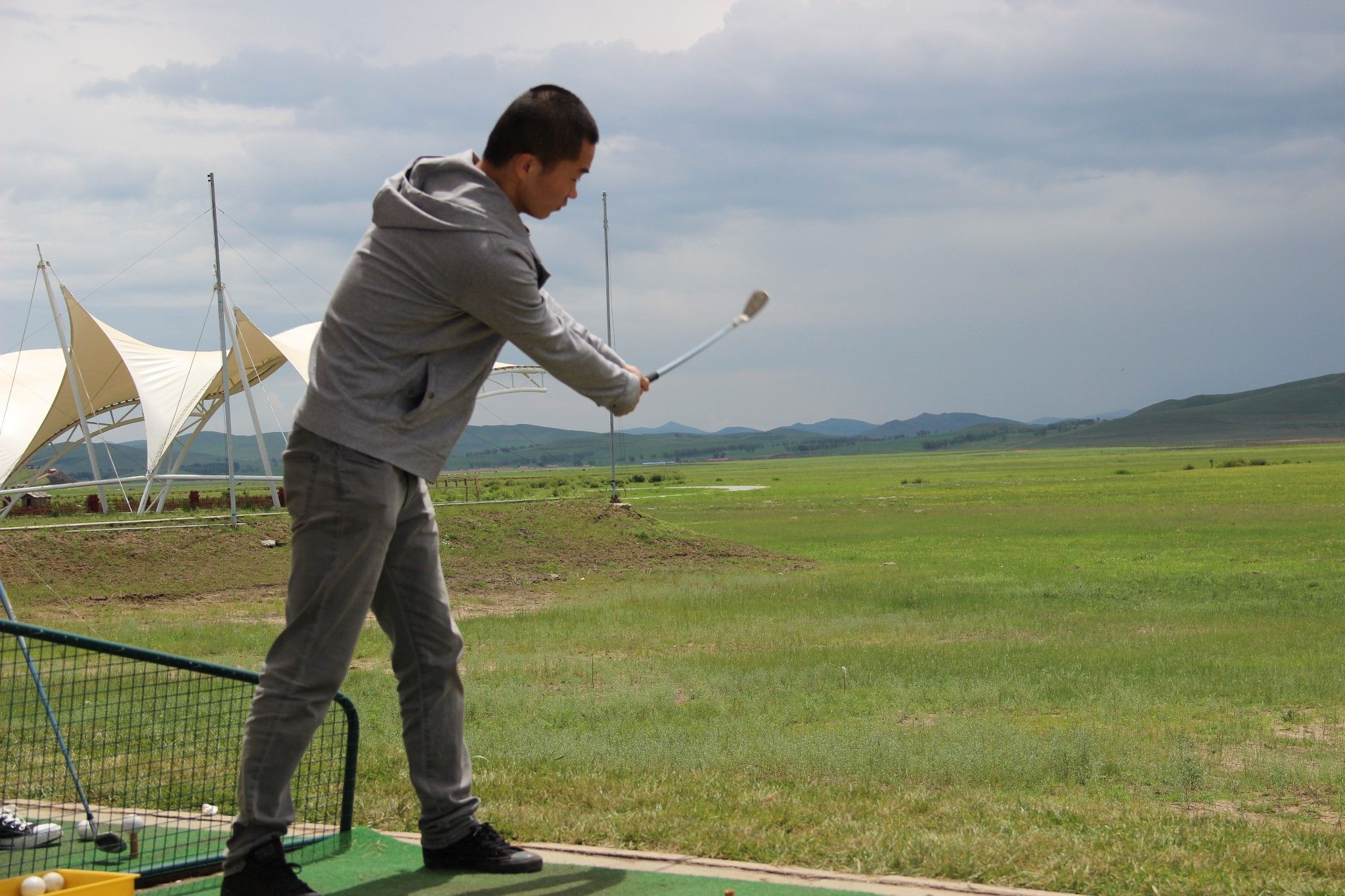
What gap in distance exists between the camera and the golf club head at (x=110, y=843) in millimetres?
4184

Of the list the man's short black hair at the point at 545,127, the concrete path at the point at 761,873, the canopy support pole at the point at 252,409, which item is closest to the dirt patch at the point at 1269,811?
the concrete path at the point at 761,873

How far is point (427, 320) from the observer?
3635 mm

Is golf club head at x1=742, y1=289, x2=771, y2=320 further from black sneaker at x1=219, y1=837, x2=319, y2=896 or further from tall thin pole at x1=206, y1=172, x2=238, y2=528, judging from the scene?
A: tall thin pole at x1=206, y1=172, x2=238, y2=528

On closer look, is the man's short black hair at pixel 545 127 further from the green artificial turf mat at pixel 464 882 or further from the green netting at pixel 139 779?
the green artificial turf mat at pixel 464 882

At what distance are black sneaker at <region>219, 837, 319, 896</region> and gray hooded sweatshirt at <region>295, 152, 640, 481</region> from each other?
1185 mm

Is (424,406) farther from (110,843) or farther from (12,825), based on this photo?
(12,825)

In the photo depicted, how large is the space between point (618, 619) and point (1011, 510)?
28.7m

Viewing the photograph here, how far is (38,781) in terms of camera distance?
5.89 meters

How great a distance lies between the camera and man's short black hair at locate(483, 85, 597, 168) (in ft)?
12.0

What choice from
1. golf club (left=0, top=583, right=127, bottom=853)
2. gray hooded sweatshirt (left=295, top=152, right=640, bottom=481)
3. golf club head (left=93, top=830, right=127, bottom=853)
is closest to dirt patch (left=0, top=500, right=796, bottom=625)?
golf club (left=0, top=583, right=127, bottom=853)

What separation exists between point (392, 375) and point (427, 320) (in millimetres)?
192

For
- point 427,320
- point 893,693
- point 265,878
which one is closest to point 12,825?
point 265,878

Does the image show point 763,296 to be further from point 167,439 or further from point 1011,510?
point 167,439

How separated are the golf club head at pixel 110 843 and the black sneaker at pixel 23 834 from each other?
25 cm
